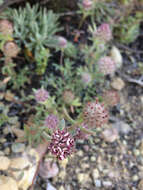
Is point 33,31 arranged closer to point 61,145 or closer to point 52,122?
point 52,122

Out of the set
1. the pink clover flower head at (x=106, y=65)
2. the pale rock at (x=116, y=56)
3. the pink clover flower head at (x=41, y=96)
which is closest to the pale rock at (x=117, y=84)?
the pale rock at (x=116, y=56)

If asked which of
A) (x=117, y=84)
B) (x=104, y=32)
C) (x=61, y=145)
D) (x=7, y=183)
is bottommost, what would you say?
(x=7, y=183)

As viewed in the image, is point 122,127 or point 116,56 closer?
point 122,127

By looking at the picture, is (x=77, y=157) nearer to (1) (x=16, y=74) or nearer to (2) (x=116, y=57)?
(1) (x=16, y=74)

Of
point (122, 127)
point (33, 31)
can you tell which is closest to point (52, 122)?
point (122, 127)

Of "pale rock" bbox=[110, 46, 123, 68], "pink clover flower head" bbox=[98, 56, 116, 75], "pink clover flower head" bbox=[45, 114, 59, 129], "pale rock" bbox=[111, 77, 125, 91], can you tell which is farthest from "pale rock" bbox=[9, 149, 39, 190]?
"pale rock" bbox=[110, 46, 123, 68]

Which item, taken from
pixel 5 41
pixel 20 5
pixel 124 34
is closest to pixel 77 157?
pixel 5 41

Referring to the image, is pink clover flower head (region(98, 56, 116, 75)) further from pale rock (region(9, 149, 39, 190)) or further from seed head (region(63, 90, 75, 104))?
pale rock (region(9, 149, 39, 190))
